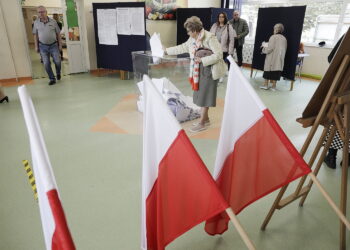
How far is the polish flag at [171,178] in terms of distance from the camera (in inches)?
40.3

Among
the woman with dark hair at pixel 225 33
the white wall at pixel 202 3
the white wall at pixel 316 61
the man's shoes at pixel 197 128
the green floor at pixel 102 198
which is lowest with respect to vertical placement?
the green floor at pixel 102 198

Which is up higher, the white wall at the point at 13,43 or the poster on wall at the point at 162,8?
the poster on wall at the point at 162,8

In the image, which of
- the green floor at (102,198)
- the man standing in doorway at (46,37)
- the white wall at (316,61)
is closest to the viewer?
the green floor at (102,198)

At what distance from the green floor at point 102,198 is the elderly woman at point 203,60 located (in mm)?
624

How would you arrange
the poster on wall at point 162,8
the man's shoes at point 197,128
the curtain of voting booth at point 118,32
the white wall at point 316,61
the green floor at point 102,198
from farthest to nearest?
the poster on wall at point 162,8 < the white wall at point 316,61 < the curtain of voting booth at point 118,32 < the man's shoes at point 197,128 < the green floor at point 102,198

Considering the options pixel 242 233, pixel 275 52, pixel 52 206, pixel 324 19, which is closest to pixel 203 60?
pixel 242 233

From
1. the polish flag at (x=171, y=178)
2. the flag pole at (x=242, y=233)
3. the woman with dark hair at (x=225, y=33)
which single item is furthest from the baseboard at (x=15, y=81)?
the flag pole at (x=242, y=233)

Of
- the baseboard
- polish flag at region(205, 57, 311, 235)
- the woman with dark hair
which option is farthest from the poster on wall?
polish flag at region(205, 57, 311, 235)

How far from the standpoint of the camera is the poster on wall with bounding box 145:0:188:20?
283 inches

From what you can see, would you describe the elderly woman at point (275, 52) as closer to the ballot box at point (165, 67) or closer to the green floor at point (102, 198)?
the green floor at point (102, 198)

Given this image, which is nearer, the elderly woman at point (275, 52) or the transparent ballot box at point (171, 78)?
the transparent ballot box at point (171, 78)

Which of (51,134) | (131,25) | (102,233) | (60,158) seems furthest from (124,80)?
(102,233)

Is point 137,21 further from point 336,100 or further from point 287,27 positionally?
point 336,100

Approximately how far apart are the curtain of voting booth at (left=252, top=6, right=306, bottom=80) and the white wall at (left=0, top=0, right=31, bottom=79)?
17.7 feet
